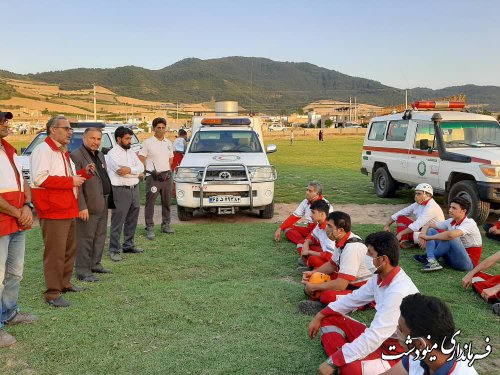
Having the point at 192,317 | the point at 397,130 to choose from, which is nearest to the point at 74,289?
the point at 192,317

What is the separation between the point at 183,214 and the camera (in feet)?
30.1

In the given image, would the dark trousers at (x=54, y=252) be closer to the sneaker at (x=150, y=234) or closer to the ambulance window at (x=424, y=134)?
the sneaker at (x=150, y=234)

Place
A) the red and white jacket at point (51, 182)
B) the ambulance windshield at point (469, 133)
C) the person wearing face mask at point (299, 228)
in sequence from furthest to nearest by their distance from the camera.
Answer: the ambulance windshield at point (469, 133) → the person wearing face mask at point (299, 228) → the red and white jacket at point (51, 182)

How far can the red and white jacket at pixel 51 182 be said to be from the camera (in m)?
4.58

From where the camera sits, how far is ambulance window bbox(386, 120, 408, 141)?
11.1 m

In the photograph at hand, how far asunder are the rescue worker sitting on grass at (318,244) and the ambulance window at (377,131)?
22.6 ft

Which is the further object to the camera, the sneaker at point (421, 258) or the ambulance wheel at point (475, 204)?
the ambulance wheel at point (475, 204)

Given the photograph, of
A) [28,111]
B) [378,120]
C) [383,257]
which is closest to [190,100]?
[28,111]

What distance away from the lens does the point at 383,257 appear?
3227 mm

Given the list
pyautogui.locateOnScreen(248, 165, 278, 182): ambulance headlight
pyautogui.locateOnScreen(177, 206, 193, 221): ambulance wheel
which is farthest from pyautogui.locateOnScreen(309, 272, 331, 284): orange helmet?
pyautogui.locateOnScreen(177, 206, 193, 221): ambulance wheel

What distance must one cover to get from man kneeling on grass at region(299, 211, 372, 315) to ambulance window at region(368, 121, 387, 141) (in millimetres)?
8216

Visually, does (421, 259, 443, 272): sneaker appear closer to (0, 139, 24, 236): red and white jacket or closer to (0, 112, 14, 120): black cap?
(0, 139, 24, 236): red and white jacket

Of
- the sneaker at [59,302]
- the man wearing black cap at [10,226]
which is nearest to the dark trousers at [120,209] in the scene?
the sneaker at [59,302]

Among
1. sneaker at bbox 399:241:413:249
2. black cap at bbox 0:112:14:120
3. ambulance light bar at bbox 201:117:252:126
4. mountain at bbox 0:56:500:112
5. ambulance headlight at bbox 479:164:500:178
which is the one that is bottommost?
sneaker at bbox 399:241:413:249
